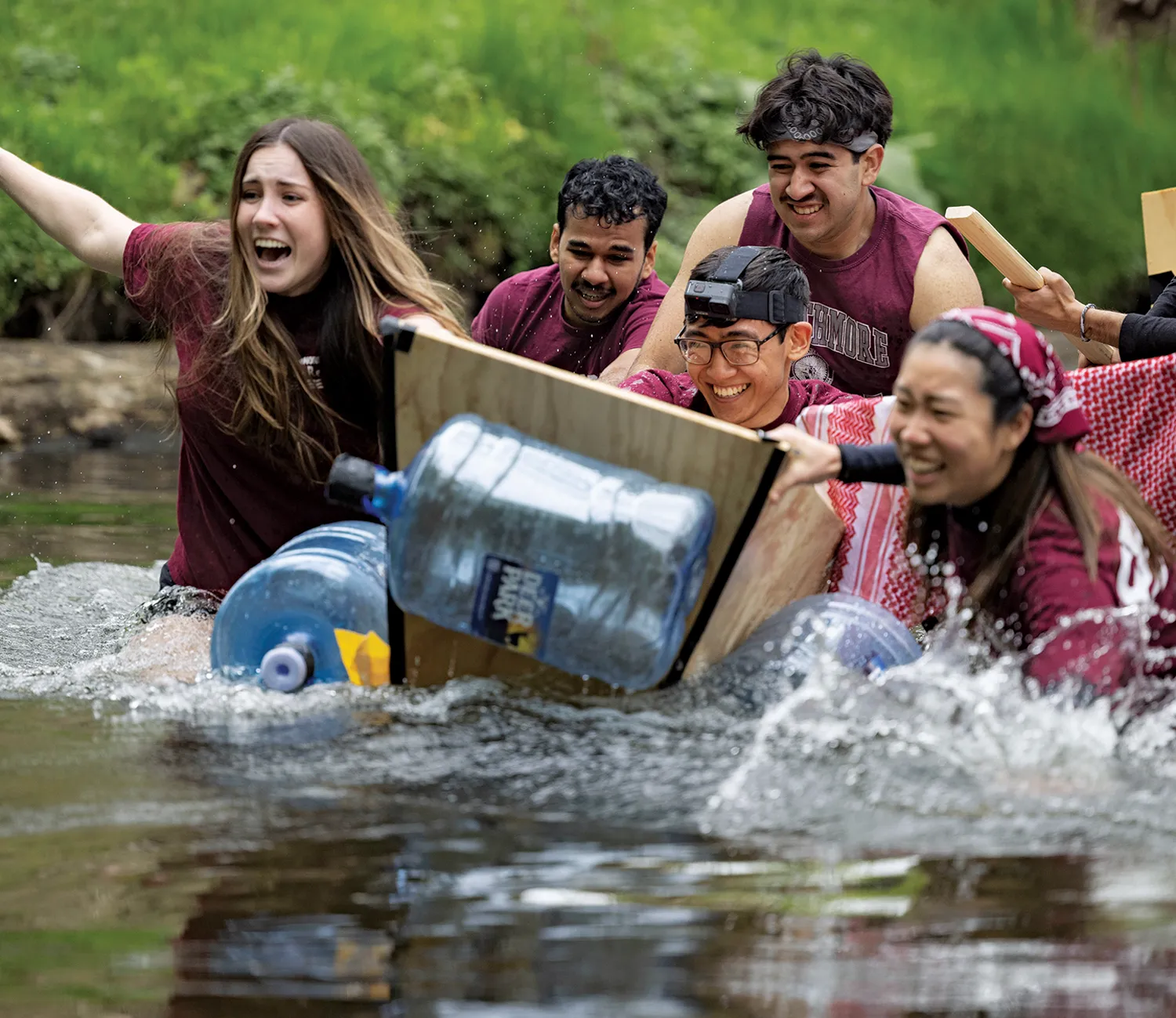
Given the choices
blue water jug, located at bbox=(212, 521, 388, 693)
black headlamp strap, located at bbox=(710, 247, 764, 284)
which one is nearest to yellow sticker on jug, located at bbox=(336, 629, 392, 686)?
blue water jug, located at bbox=(212, 521, 388, 693)

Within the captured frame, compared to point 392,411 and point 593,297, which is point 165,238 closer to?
point 392,411

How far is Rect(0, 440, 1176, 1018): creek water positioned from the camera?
2541 millimetres

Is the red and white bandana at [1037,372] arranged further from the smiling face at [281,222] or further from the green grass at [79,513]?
the green grass at [79,513]

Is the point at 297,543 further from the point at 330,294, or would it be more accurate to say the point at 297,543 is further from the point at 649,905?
the point at 649,905

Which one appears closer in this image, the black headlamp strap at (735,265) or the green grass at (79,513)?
the black headlamp strap at (735,265)

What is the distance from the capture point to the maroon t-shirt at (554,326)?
6.09 m

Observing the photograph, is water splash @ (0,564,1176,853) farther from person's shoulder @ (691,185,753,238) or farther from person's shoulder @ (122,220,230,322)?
person's shoulder @ (691,185,753,238)

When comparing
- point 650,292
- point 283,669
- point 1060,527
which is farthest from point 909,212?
point 283,669

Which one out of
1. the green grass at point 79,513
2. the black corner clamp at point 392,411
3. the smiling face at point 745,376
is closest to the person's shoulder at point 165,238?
the black corner clamp at point 392,411

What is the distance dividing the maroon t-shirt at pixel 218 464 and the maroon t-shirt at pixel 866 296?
A: 4.91 ft

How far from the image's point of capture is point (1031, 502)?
3578mm

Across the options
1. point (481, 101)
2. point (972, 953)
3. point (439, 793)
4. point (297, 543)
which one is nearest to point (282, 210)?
point (297, 543)

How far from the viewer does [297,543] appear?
441 centimetres

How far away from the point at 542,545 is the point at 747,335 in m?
1.11
